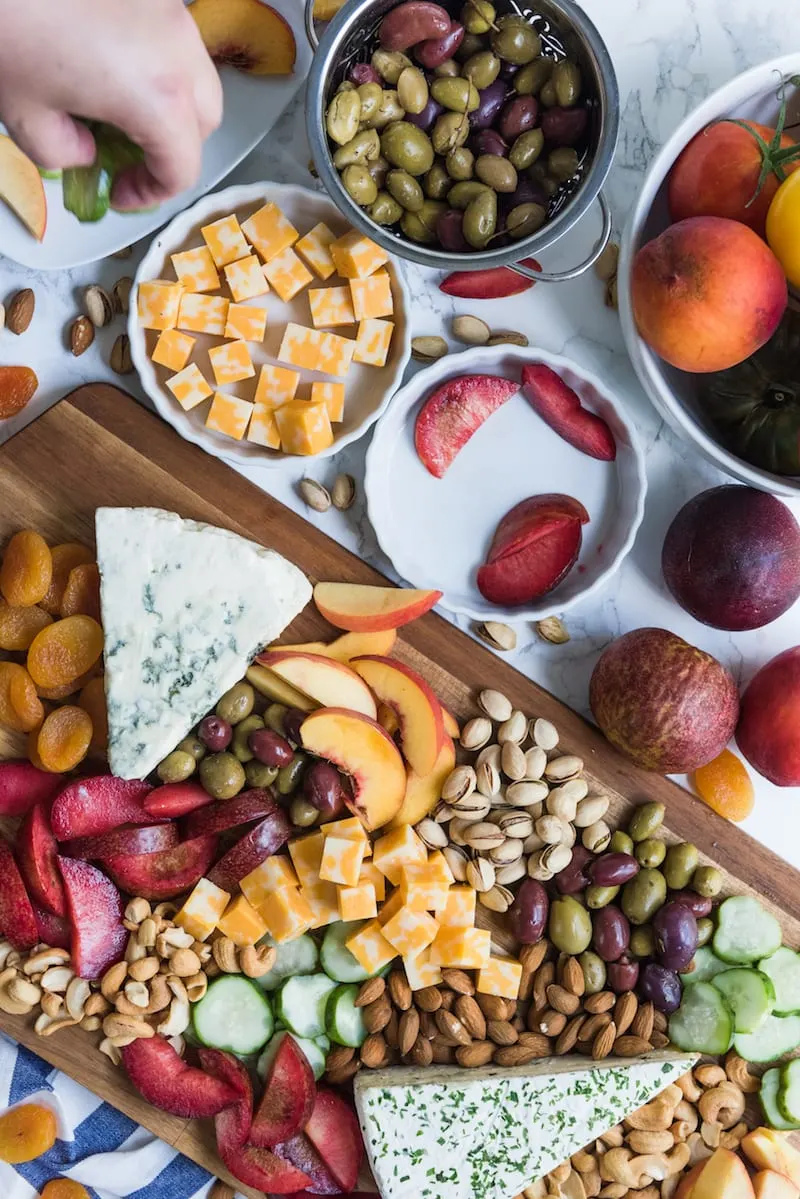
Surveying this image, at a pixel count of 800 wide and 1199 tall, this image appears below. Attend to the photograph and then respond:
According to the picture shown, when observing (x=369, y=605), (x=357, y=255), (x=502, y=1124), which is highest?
(x=357, y=255)

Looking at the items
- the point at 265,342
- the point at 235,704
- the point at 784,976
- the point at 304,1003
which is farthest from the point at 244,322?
the point at 784,976

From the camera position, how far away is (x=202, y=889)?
1396mm

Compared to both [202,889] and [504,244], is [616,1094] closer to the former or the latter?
[202,889]

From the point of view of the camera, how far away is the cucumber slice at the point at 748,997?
4.72 ft

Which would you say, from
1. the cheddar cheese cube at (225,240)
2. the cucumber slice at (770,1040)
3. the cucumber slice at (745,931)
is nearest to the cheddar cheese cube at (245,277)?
the cheddar cheese cube at (225,240)

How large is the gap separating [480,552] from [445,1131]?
769mm

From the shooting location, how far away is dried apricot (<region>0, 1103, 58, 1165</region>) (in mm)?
1416

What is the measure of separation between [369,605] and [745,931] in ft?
2.24

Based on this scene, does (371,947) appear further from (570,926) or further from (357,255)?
(357,255)

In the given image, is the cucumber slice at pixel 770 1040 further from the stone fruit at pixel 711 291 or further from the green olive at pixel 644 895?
the stone fruit at pixel 711 291

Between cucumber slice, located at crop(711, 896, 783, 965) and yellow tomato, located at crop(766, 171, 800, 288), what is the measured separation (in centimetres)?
83

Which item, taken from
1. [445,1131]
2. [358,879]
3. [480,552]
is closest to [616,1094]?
[445,1131]

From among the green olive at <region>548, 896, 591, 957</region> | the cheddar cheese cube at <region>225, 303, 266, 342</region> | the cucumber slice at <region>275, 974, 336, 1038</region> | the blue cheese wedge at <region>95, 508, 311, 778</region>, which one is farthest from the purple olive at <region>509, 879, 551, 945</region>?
the cheddar cheese cube at <region>225, 303, 266, 342</region>

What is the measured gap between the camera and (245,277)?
1.43 metres
